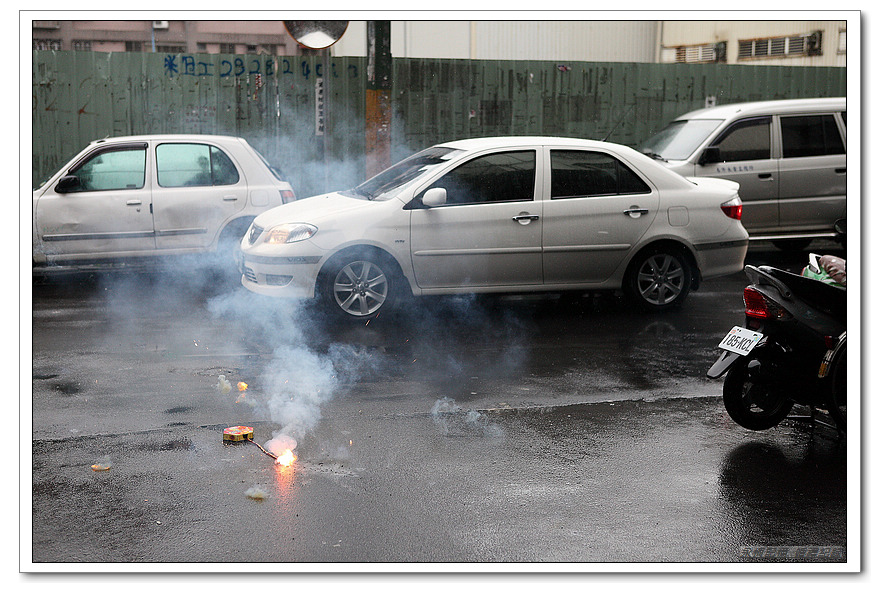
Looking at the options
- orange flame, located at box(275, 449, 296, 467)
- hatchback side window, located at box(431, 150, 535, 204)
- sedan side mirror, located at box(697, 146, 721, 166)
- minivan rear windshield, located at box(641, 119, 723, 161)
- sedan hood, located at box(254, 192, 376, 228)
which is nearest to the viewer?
orange flame, located at box(275, 449, 296, 467)

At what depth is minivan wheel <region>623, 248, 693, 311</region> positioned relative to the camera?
8.46m

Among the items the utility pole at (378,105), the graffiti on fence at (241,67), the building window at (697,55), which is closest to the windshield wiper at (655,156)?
the building window at (697,55)

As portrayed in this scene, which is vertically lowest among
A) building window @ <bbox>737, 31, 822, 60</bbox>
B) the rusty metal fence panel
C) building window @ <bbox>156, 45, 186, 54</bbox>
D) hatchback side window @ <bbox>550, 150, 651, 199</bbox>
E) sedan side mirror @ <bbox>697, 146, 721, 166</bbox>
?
hatchback side window @ <bbox>550, 150, 651, 199</bbox>

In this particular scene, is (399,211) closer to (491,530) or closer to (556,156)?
(556,156)

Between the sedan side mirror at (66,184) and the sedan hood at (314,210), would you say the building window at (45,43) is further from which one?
the sedan hood at (314,210)

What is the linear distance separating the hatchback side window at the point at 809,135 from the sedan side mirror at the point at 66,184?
25.5ft

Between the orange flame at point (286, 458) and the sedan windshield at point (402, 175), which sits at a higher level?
the sedan windshield at point (402, 175)

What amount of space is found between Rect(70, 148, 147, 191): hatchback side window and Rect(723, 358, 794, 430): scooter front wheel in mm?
6585

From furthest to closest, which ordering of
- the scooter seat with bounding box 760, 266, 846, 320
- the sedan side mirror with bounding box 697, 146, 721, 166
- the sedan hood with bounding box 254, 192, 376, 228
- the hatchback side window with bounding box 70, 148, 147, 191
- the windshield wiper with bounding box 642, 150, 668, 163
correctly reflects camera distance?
the windshield wiper with bounding box 642, 150, 668, 163
the sedan side mirror with bounding box 697, 146, 721, 166
the hatchback side window with bounding box 70, 148, 147, 191
the sedan hood with bounding box 254, 192, 376, 228
the scooter seat with bounding box 760, 266, 846, 320

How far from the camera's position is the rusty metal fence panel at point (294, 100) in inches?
519

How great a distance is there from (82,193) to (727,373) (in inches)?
271

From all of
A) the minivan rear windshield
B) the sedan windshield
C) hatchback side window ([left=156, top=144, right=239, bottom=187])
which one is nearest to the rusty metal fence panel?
the minivan rear windshield

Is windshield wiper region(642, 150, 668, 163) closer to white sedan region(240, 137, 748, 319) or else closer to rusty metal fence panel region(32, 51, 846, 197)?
rusty metal fence panel region(32, 51, 846, 197)

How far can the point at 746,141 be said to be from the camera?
11.2m
